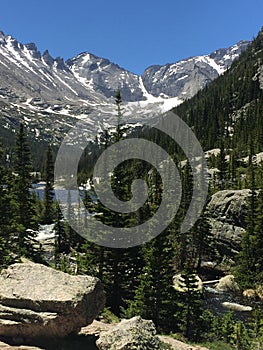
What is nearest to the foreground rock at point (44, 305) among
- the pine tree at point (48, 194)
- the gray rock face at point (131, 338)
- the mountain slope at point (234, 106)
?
the gray rock face at point (131, 338)

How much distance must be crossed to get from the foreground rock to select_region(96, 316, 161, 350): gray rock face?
1885mm

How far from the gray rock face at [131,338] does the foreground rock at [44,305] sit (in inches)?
74.2

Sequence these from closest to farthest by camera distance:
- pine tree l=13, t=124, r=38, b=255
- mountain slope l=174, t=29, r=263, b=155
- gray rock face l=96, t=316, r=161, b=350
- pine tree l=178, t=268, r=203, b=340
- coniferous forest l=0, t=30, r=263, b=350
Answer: gray rock face l=96, t=316, r=161, b=350 → pine tree l=178, t=268, r=203, b=340 → coniferous forest l=0, t=30, r=263, b=350 → pine tree l=13, t=124, r=38, b=255 → mountain slope l=174, t=29, r=263, b=155

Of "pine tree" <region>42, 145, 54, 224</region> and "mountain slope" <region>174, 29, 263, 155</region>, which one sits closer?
"pine tree" <region>42, 145, 54, 224</region>

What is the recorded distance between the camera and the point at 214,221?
4588cm

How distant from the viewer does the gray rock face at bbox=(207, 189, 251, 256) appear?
42281mm

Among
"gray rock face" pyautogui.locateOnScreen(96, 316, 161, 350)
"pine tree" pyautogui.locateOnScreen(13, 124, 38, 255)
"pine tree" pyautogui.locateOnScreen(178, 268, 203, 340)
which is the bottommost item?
"pine tree" pyautogui.locateOnScreen(178, 268, 203, 340)

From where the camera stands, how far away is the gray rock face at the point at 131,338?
35.4ft

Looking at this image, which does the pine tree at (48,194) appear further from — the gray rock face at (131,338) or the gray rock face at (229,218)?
the gray rock face at (131,338)

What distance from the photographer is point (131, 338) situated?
1093 cm

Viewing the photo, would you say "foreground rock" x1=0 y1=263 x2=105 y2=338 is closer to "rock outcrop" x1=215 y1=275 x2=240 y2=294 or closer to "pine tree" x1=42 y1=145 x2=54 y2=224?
"rock outcrop" x1=215 y1=275 x2=240 y2=294

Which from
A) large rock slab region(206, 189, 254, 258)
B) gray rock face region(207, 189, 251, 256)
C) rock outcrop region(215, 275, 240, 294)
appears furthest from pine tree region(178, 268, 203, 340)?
gray rock face region(207, 189, 251, 256)

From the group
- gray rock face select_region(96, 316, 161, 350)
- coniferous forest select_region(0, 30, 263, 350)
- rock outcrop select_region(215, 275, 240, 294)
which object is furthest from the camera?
rock outcrop select_region(215, 275, 240, 294)

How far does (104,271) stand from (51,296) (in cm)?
1193
